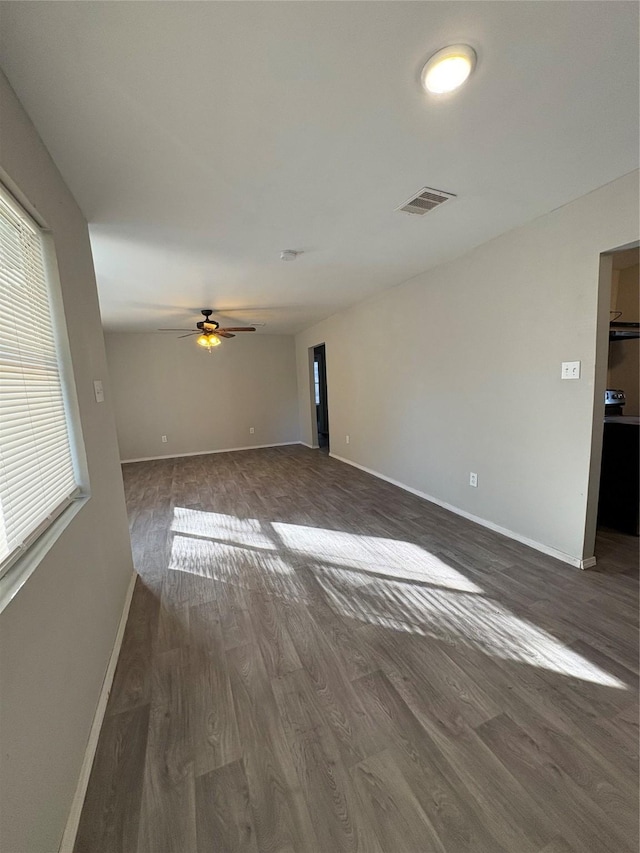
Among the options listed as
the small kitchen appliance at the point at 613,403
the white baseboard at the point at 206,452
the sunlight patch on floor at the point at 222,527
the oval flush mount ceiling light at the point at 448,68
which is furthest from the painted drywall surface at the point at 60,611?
the white baseboard at the point at 206,452

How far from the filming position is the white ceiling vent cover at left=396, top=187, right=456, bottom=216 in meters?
1.93

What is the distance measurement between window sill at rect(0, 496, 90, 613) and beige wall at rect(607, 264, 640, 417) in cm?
475

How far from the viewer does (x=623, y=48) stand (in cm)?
113

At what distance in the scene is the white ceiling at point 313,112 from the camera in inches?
39.3

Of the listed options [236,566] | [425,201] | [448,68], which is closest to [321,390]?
[236,566]

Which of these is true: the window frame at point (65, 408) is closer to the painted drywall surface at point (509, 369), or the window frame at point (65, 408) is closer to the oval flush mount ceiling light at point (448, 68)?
the oval flush mount ceiling light at point (448, 68)

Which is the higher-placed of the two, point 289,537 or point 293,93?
point 293,93

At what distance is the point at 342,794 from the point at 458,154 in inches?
104

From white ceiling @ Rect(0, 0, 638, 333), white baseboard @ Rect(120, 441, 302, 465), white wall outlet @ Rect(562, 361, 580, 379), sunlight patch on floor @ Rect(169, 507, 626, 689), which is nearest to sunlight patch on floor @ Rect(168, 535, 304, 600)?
sunlight patch on floor @ Rect(169, 507, 626, 689)

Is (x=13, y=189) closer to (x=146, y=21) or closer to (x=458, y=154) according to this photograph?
(x=146, y=21)

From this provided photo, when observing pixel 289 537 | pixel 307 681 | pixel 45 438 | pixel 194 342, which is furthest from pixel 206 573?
pixel 194 342

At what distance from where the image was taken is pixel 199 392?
6.66m

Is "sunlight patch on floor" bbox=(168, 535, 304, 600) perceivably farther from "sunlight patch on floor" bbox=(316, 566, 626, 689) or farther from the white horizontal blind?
the white horizontal blind

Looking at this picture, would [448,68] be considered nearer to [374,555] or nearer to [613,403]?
[374,555]
